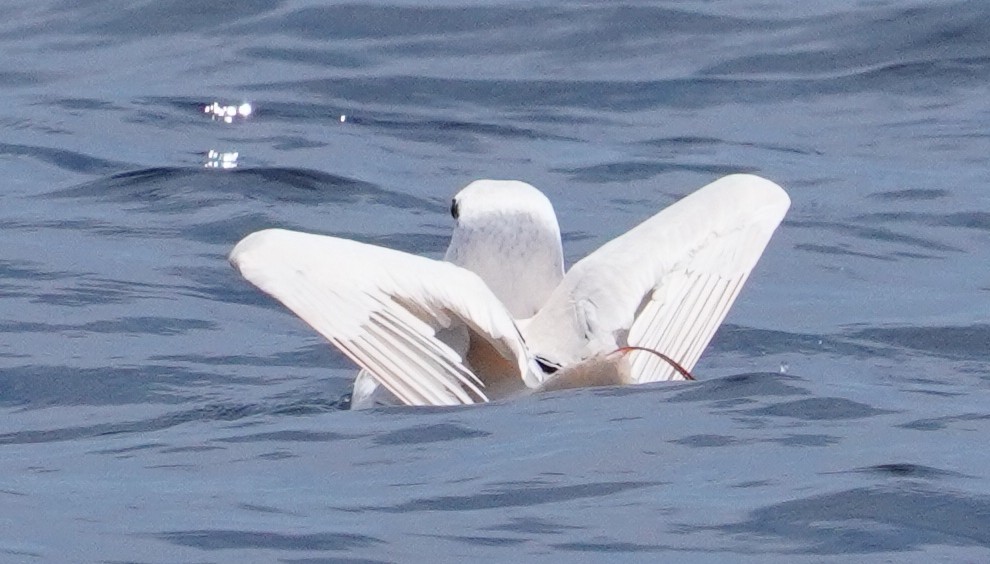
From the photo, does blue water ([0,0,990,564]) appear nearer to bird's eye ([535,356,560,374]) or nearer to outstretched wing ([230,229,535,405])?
outstretched wing ([230,229,535,405])

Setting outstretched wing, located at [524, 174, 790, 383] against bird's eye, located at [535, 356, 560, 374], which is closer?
bird's eye, located at [535, 356, 560, 374]

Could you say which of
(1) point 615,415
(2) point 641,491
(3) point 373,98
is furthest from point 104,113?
(2) point 641,491

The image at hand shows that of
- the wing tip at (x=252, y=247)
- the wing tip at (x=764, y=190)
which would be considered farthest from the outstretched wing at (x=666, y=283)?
the wing tip at (x=252, y=247)

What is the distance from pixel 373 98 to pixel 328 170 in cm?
192

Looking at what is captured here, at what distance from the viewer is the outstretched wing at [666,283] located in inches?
287

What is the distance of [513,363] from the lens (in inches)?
273

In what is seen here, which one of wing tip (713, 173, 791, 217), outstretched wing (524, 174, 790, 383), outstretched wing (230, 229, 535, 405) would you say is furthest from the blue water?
wing tip (713, 173, 791, 217)

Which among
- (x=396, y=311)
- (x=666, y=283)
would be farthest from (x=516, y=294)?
(x=396, y=311)

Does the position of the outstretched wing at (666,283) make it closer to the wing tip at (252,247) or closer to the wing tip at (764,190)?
the wing tip at (764,190)

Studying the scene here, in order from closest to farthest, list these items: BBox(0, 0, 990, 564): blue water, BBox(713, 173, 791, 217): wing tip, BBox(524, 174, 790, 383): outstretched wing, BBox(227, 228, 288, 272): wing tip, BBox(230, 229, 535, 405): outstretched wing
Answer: BBox(0, 0, 990, 564): blue water, BBox(230, 229, 535, 405): outstretched wing, BBox(227, 228, 288, 272): wing tip, BBox(524, 174, 790, 383): outstretched wing, BBox(713, 173, 791, 217): wing tip

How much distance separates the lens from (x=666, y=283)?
306 inches

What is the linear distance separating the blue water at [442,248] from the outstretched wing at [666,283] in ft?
1.38

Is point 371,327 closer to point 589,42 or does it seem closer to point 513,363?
point 513,363

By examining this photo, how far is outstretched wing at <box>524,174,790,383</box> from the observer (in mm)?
7293
